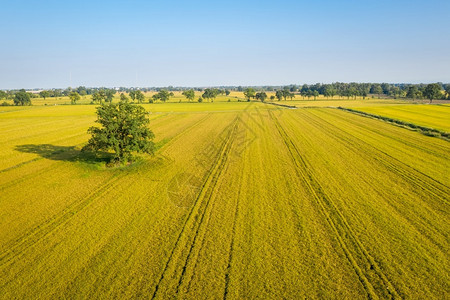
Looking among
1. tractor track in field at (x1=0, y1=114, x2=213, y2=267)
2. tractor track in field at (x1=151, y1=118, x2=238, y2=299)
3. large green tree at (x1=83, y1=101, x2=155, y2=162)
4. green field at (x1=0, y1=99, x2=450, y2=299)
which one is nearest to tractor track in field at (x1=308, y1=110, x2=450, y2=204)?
green field at (x1=0, y1=99, x2=450, y2=299)

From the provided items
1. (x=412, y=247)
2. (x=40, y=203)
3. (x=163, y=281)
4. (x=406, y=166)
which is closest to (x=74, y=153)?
(x=40, y=203)

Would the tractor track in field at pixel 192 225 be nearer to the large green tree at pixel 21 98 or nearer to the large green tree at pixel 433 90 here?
the large green tree at pixel 21 98

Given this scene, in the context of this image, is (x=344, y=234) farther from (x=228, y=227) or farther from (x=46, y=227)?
(x=46, y=227)

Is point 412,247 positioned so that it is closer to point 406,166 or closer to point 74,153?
point 406,166

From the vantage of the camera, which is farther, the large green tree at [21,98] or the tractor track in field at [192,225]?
the large green tree at [21,98]

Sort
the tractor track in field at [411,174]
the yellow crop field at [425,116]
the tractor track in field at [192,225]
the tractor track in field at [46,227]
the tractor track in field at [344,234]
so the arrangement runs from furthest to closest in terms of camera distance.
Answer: the yellow crop field at [425,116] → the tractor track in field at [411,174] → the tractor track in field at [46,227] → the tractor track in field at [192,225] → the tractor track in field at [344,234]

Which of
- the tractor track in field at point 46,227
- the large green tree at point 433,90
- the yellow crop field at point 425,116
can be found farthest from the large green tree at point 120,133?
the large green tree at point 433,90
